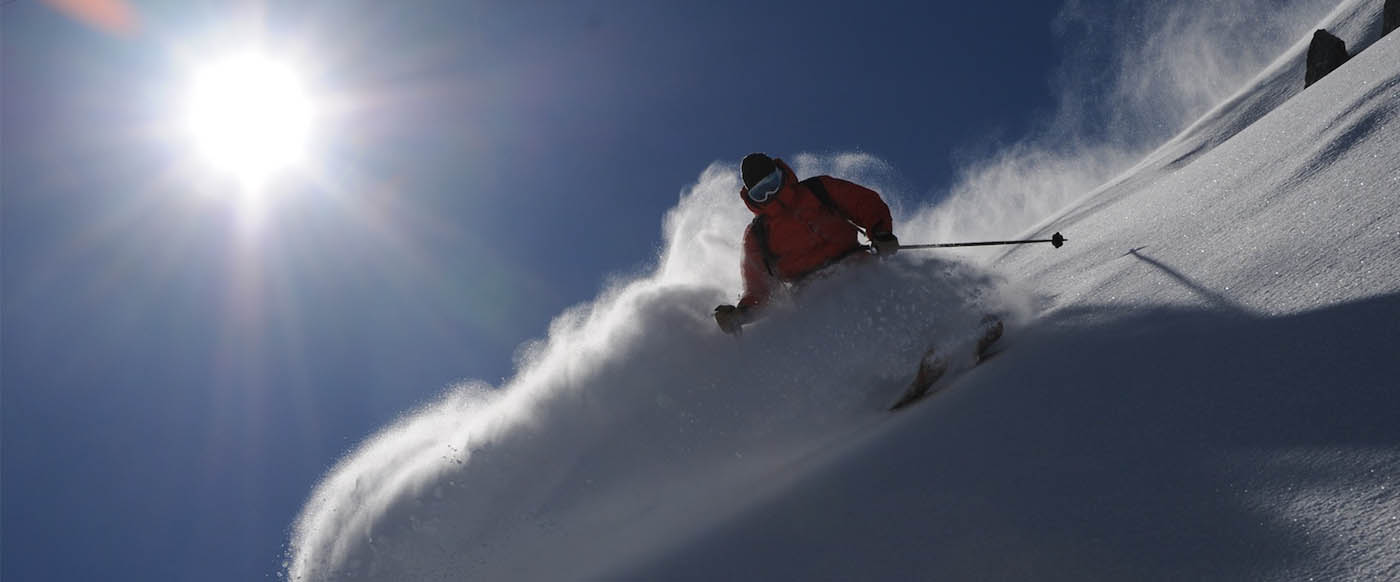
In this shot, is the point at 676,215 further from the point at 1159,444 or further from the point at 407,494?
the point at 1159,444

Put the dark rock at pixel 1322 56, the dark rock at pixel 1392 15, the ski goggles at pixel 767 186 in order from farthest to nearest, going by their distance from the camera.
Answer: the dark rock at pixel 1392 15
the dark rock at pixel 1322 56
the ski goggles at pixel 767 186

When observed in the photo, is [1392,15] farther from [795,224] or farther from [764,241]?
[764,241]

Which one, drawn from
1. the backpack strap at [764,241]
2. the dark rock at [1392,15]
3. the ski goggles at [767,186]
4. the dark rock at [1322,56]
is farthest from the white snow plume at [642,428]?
the dark rock at [1392,15]

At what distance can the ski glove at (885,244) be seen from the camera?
5.49 meters

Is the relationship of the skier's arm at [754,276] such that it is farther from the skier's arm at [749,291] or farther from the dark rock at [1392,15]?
the dark rock at [1392,15]

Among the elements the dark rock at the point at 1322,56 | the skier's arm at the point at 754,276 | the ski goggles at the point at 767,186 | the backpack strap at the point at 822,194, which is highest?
the dark rock at the point at 1322,56

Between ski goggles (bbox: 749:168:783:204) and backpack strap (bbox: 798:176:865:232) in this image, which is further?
backpack strap (bbox: 798:176:865:232)

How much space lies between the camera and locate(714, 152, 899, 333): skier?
5.71m

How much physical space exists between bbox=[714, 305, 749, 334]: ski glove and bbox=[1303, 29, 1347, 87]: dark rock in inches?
496

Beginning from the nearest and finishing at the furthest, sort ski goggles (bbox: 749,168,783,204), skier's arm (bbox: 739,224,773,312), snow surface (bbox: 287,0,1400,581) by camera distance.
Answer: snow surface (bbox: 287,0,1400,581) → ski goggles (bbox: 749,168,783,204) → skier's arm (bbox: 739,224,773,312)

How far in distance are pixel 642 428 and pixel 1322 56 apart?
14.3m

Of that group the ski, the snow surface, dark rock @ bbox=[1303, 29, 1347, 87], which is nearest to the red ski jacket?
the snow surface

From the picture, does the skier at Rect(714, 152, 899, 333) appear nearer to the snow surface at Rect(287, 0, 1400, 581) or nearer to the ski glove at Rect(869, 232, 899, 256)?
the ski glove at Rect(869, 232, 899, 256)

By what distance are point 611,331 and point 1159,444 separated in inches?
178
